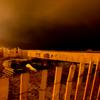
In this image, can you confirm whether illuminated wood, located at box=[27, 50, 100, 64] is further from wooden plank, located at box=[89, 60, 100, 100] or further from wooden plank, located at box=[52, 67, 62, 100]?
wooden plank, located at box=[52, 67, 62, 100]

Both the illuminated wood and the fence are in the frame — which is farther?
the illuminated wood

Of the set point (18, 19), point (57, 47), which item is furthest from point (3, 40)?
point (57, 47)

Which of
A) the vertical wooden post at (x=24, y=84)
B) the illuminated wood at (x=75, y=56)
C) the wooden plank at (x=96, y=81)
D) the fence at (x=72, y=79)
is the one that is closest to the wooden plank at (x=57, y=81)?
the fence at (x=72, y=79)

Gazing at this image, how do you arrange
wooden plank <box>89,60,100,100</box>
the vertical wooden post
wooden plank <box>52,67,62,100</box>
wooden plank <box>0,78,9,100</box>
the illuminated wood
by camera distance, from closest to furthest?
wooden plank <box>0,78,9,100</box> → the vertical wooden post → wooden plank <box>52,67,62,100</box> → wooden plank <box>89,60,100,100</box> → the illuminated wood

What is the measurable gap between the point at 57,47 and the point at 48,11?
1182mm

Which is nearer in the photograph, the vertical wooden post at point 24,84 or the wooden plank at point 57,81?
the vertical wooden post at point 24,84

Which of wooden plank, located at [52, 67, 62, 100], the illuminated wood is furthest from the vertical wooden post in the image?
the illuminated wood

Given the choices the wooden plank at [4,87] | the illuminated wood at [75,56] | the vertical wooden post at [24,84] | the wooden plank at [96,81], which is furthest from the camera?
the illuminated wood at [75,56]

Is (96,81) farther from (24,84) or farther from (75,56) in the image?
(24,84)

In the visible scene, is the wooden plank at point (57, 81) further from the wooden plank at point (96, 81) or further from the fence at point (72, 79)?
the wooden plank at point (96, 81)

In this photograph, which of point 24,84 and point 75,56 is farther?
point 75,56

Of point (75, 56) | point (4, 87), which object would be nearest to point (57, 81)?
point (4, 87)

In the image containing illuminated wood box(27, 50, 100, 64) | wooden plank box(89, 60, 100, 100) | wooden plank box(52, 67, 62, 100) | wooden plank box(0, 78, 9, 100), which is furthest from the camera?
illuminated wood box(27, 50, 100, 64)

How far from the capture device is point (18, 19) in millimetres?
3551
